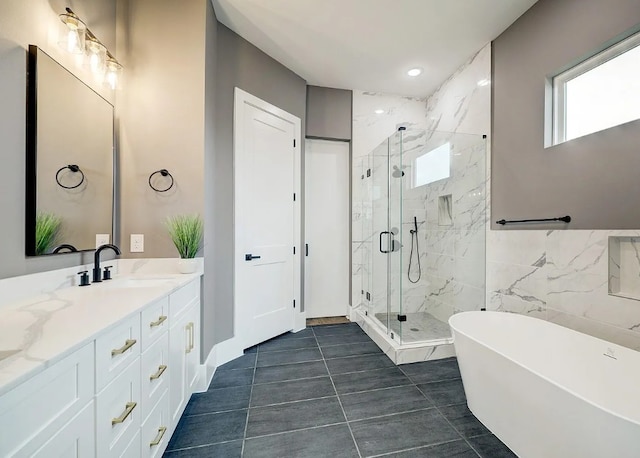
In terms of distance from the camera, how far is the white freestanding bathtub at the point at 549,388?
39.0 inches

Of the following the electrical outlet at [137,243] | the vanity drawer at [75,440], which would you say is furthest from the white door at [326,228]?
the vanity drawer at [75,440]

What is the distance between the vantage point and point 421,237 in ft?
10.8

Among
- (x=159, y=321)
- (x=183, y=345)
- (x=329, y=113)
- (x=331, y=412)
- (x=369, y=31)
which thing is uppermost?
(x=369, y=31)

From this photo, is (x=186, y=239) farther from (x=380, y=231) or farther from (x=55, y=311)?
(x=380, y=231)

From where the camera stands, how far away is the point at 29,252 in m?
1.26

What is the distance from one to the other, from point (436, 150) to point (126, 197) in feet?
10.4

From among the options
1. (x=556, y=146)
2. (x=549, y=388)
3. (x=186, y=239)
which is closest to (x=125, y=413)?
(x=186, y=239)

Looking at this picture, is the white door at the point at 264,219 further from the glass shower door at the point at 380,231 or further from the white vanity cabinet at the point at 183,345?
the glass shower door at the point at 380,231

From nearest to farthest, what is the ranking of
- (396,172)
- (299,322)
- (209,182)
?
(209,182) → (396,172) → (299,322)

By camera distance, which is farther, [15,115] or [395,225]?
[395,225]

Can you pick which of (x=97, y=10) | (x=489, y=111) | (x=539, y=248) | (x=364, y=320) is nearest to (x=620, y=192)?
(x=539, y=248)

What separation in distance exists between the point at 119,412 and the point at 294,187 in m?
2.44

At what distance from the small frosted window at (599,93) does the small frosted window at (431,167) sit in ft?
3.75

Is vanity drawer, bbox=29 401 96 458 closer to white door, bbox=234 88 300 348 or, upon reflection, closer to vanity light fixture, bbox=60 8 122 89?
white door, bbox=234 88 300 348
